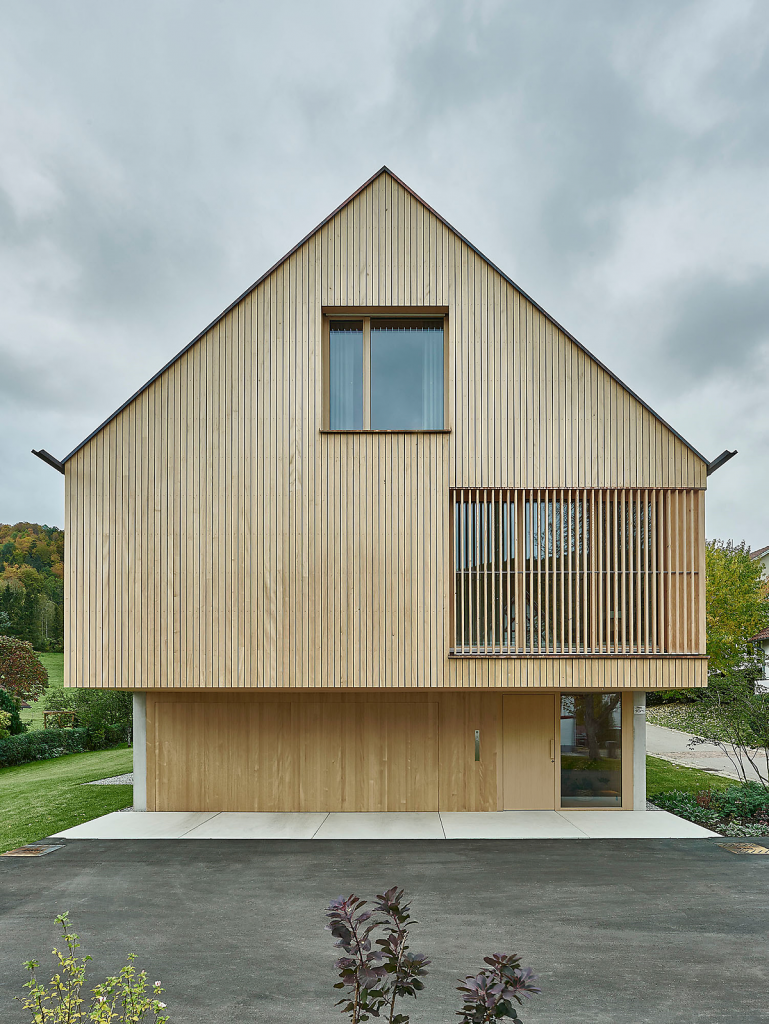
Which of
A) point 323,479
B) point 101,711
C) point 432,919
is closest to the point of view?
point 432,919

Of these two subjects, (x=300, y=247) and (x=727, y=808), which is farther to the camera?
(x=300, y=247)

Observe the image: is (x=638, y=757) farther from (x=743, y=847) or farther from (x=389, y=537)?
(x=389, y=537)

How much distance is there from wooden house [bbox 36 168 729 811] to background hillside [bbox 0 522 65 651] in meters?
20.2

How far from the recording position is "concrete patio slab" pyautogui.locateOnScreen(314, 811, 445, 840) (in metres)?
8.81

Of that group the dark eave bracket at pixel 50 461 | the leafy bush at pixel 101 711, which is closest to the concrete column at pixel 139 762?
the dark eave bracket at pixel 50 461

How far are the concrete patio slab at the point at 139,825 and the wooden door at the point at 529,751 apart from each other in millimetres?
4796

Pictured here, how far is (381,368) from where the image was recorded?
10039 mm

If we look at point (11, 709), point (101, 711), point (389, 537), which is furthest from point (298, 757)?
point (101, 711)

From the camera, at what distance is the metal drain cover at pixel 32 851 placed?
323 inches

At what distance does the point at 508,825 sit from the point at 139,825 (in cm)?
542

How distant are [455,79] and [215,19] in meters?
5.08

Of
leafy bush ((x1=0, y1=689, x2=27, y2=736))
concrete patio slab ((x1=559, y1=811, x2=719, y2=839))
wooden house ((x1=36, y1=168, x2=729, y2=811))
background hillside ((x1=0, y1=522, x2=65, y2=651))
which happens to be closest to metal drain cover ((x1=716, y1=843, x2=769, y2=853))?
concrete patio slab ((x1=559, y1=811, x2=719, y2=839))

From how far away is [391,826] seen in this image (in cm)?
928

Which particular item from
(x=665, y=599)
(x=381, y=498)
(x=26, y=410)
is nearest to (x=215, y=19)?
(x=381, y=498)
